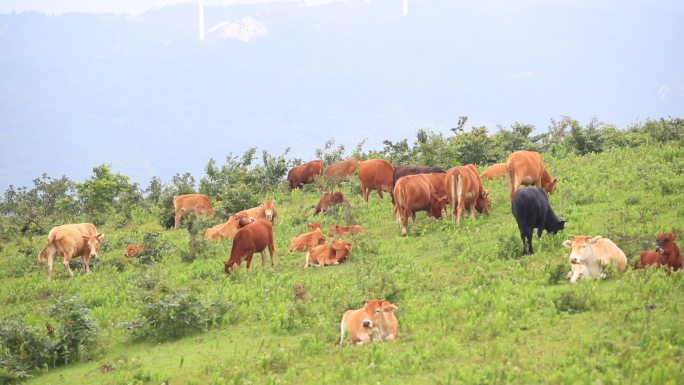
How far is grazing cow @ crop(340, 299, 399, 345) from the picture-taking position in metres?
13.5

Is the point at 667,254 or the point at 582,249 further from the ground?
the point at 582,249

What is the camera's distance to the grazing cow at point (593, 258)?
15086 millimetres

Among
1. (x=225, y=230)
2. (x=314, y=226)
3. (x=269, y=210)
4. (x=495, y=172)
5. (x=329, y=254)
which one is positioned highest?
(x=495, y=172)

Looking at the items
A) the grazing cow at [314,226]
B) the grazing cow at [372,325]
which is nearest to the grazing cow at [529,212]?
the grazing cow at [372,325]

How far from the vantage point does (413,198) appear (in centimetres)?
2234

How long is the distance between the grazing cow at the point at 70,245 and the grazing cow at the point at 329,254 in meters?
6.58

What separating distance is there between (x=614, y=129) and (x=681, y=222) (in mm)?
17525

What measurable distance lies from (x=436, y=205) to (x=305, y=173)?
11998mm

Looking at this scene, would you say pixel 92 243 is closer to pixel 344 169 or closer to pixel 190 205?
pixel 190 205

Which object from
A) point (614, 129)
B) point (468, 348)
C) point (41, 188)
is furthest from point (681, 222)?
point (41, 188)

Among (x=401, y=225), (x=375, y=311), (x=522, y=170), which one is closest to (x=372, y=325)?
(x=375, y=311)

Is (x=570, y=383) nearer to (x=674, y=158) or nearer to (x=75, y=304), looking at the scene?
(x=75, y=304)

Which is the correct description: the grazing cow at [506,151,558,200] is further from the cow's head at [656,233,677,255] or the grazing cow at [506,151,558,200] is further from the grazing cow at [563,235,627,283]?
the cow's head at [656,233,677,255]

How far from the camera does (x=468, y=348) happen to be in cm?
1223
